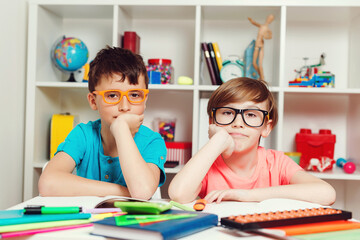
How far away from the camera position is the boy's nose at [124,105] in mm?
1229

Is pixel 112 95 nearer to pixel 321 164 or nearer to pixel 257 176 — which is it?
pixel 257 176

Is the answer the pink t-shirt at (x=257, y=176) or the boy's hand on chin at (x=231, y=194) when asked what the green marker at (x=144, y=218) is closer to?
the boy's hand on chin at (x=231, y=194)

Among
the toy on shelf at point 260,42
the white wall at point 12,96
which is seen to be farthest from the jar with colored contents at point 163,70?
the white wall at point 12,96

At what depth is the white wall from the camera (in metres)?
1.98

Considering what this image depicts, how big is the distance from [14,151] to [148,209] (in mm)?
1610

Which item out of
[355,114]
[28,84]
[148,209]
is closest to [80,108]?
[28,84]

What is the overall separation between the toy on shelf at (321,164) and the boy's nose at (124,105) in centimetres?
122

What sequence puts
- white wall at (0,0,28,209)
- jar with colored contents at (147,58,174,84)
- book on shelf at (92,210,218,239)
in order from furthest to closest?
jar with colored contents at (147,58,174,84), white wall at (0,0,28,209), book on shelf at (92,210,218,239)

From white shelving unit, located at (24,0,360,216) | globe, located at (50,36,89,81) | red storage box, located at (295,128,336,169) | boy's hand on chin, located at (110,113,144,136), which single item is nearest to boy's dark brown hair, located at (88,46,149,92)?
boy's hand on chin, located at (110,113,144,136)

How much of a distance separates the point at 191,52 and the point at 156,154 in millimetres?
1297

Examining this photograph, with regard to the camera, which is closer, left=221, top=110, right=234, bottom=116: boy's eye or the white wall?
left=221, top=110, right=234, bottom=116: boy's eye

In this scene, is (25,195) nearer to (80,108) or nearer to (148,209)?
(80,108)

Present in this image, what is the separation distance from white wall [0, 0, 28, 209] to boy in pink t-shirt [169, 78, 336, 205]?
3.80 feet

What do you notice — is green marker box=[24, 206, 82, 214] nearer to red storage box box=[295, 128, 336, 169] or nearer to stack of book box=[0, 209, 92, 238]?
stack of book box=[0, 209, 92, 238]
